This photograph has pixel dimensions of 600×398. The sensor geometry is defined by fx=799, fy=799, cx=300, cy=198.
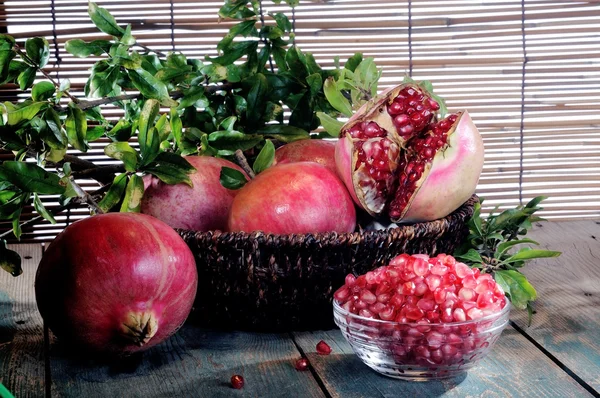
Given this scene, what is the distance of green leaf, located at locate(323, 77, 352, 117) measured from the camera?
1.34 metres

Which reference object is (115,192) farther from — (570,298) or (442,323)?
(570,298)

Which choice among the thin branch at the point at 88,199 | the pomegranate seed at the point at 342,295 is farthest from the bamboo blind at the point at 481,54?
the pomegranate seed at the point at 342,295

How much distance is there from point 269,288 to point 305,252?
0.08m

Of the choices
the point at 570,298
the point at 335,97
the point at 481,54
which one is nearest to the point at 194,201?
the point at 335,97

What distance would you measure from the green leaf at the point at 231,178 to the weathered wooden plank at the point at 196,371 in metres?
0.23

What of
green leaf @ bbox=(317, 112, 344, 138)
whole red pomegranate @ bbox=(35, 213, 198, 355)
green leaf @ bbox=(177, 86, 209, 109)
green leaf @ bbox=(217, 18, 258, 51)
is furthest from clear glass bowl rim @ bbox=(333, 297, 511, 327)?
green leaf @ bbox=(217, 18, 258, 51)

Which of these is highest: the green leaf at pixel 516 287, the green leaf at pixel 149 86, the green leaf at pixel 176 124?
the green leaf at pixel 149 86

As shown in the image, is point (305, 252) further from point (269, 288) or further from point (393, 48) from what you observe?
point (393, 48)

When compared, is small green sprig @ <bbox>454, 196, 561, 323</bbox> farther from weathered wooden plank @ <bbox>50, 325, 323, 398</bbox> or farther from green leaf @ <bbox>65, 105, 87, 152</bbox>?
green leaf @ <bbox>65, 105, 87, 152</bbox>

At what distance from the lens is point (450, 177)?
3.91 ft

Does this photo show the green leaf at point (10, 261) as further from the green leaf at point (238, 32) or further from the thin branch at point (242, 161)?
the green leaf at point (238, 32)

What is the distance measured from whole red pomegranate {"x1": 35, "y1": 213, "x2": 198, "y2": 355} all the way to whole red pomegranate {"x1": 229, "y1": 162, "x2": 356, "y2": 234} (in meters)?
0.14

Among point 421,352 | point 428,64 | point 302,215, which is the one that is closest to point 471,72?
point 428,64

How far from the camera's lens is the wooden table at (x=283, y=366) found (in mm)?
953
